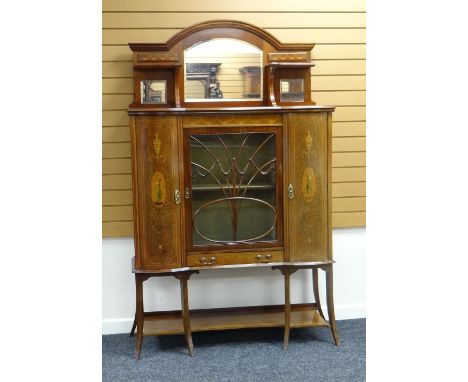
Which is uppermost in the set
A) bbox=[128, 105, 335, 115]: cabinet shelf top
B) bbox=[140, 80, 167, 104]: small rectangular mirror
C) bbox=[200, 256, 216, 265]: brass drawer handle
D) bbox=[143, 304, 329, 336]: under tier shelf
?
bbox=[140, 80, 167, 104]: small rectangular mirror

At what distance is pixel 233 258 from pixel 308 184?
0.66 metres

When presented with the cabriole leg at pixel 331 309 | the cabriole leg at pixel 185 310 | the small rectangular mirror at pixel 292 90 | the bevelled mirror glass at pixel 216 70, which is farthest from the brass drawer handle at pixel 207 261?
the small rectangular mirror at pixel 292 90

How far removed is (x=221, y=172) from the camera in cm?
360

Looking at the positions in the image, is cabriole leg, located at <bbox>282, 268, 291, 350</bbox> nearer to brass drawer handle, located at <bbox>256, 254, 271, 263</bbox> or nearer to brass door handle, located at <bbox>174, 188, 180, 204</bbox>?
brass drawer handle, located at <bbox>256, 254, 271, 263</bbox>

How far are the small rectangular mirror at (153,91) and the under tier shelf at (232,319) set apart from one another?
144 centimetres

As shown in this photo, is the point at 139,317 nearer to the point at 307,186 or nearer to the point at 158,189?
the point at 158,189

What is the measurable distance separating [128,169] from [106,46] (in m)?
0.84

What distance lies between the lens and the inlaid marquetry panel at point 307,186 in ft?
11.8

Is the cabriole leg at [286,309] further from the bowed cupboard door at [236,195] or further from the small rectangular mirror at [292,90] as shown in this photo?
the small rectangular mirror at [292,90]

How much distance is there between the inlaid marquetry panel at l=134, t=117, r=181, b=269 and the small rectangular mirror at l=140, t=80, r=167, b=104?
0.40m

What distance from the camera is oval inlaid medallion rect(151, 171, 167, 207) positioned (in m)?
3.48

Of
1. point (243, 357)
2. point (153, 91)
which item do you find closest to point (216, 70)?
point (153, 91)

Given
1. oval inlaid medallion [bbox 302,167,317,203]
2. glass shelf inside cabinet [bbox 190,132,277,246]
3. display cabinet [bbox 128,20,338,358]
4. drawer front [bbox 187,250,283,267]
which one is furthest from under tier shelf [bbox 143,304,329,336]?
oval inlaid medallion [bbox 302,167,317,203]
